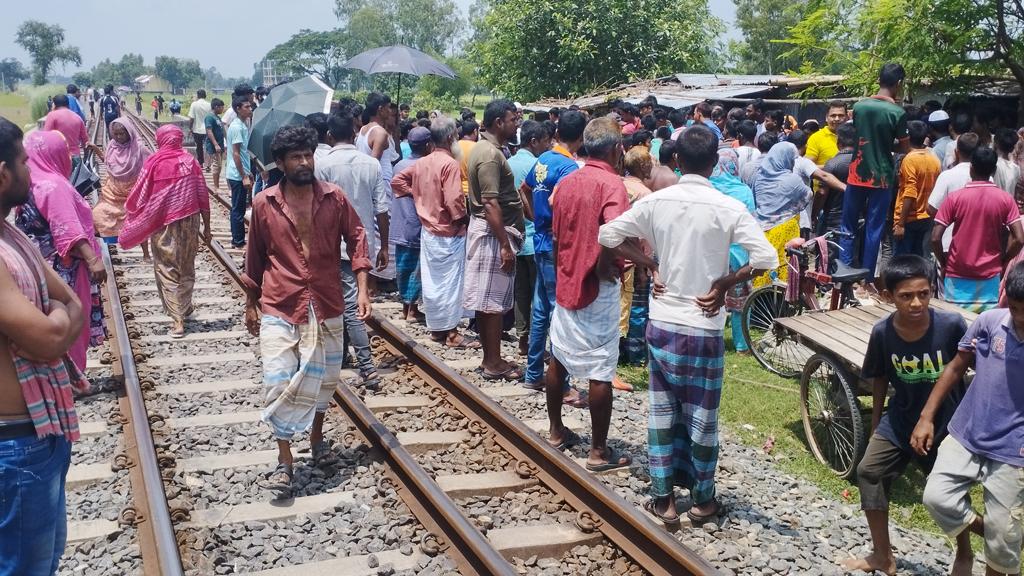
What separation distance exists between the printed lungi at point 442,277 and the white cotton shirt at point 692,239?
10.8 ft

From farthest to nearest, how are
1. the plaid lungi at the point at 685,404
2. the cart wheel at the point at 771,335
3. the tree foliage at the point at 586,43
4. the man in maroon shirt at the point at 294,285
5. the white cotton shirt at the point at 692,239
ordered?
1. the tree foliage at the point at 586,43
2. the cart wheel at the point at 771,335
3. the man in maroon shirt at the point at 294,285
4. the plaid lungi at the point at 685,404
5. the white cotton shirt at the point at 692,239

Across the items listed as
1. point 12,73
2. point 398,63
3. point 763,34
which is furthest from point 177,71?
point 398,63

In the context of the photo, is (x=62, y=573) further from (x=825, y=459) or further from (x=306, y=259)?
(x=825, y=459)

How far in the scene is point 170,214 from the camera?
8219mm

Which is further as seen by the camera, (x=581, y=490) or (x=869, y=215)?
(x=869, y=215)

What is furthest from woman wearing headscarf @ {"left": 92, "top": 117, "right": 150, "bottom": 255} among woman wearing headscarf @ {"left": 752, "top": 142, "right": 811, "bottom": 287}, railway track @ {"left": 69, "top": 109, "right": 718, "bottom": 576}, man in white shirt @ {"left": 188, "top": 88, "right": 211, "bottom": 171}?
man in white shirt @ {"left": 188, "top": 88, "right": 211, "bottom": 171}

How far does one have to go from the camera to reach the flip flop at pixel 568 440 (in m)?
5.84

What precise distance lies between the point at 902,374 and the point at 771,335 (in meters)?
3.38

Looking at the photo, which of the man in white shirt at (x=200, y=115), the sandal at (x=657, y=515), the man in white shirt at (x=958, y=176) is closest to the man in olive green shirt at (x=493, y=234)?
the sandal at (x=657, y=515)

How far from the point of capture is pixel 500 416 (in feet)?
19.8

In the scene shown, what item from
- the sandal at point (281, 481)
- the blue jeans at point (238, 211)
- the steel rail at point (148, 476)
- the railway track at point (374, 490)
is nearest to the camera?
the steel rail at point (148, 476)

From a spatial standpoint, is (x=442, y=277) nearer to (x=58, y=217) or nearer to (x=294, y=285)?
(x=294, y=285)

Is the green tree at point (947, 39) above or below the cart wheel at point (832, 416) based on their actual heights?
above

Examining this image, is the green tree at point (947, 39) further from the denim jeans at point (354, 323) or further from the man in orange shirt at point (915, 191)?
the denim jeans at point (354, 323)
